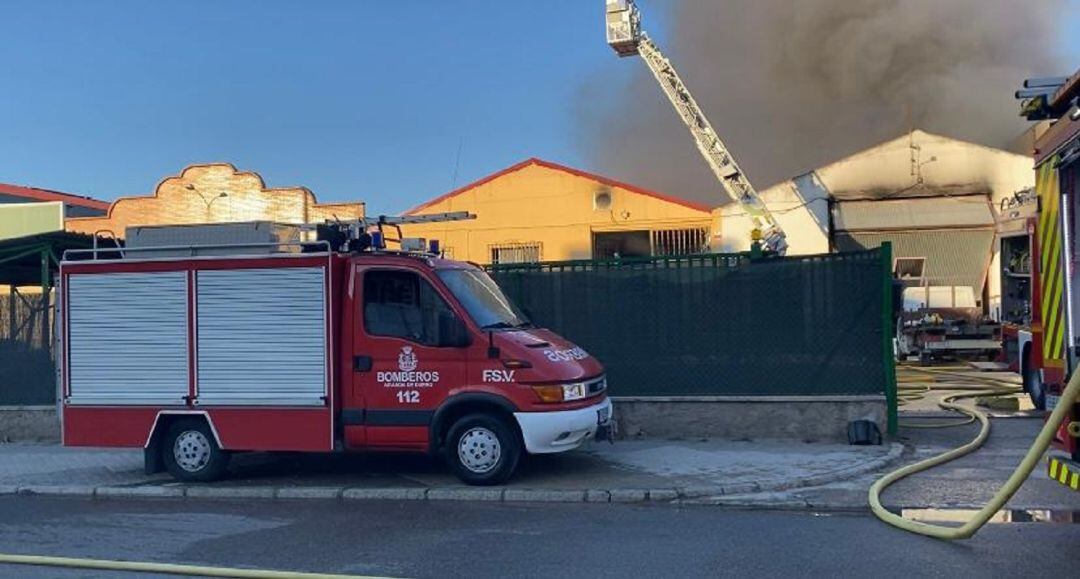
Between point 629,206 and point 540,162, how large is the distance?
3.57m

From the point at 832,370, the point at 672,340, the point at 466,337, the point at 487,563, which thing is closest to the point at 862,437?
the point at 832,370

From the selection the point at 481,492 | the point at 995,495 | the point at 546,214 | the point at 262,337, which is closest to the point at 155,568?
the point at 481,492

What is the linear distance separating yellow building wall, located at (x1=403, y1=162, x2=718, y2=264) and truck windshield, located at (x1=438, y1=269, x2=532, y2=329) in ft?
72.6

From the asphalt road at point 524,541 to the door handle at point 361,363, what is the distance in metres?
1.35

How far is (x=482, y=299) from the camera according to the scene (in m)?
9.61

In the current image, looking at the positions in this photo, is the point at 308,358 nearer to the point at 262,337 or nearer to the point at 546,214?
the point at 262,337

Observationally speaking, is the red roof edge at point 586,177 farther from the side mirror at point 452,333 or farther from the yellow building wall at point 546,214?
the side mirror at point 452,333

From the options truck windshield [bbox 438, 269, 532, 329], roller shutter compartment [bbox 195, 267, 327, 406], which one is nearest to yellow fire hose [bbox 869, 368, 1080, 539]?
truck windshield [bbox 438, 269, 532, 329]

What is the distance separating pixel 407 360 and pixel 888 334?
17.5ft

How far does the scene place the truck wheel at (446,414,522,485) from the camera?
8.95 meters

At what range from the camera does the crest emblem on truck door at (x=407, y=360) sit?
9.20 metres

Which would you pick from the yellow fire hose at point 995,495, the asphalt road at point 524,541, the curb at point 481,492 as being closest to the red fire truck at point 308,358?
the curb at point 481,492

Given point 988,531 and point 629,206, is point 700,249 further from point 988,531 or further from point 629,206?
point 988,531

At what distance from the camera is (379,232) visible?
9.93m
